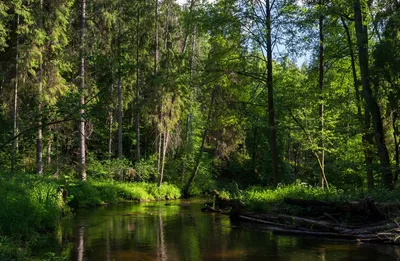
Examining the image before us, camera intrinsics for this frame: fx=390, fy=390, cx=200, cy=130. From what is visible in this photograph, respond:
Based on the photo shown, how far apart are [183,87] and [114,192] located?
301 inches

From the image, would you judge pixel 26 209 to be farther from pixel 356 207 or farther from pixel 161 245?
pixel 356 207

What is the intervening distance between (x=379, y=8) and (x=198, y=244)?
39.9 feet

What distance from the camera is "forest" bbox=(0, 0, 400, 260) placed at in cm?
1376

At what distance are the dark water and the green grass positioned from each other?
16.2 ft

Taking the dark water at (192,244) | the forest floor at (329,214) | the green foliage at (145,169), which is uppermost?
the green foliage at (145,169)

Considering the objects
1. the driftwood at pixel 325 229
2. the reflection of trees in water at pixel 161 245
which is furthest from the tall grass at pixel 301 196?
the reflection of trees in water at pixel 161 245

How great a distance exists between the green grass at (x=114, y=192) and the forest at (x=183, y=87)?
8 centimetres

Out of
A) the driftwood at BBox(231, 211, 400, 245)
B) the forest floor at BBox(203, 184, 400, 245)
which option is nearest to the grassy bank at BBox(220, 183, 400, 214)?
the forest floor at BBox(203, 184, 400, 245)

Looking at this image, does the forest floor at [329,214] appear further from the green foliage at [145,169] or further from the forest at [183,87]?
the green foliage at [145,169]

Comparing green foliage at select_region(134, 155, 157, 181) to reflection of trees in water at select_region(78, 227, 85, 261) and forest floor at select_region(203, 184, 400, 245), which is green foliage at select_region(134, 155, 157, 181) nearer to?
forest floor at select_region(203, 184, 400, 245)

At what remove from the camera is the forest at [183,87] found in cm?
1376

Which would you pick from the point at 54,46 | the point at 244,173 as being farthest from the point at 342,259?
the point at 244,173

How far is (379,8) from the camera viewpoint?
15906mm

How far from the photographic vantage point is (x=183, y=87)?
2436 cm
